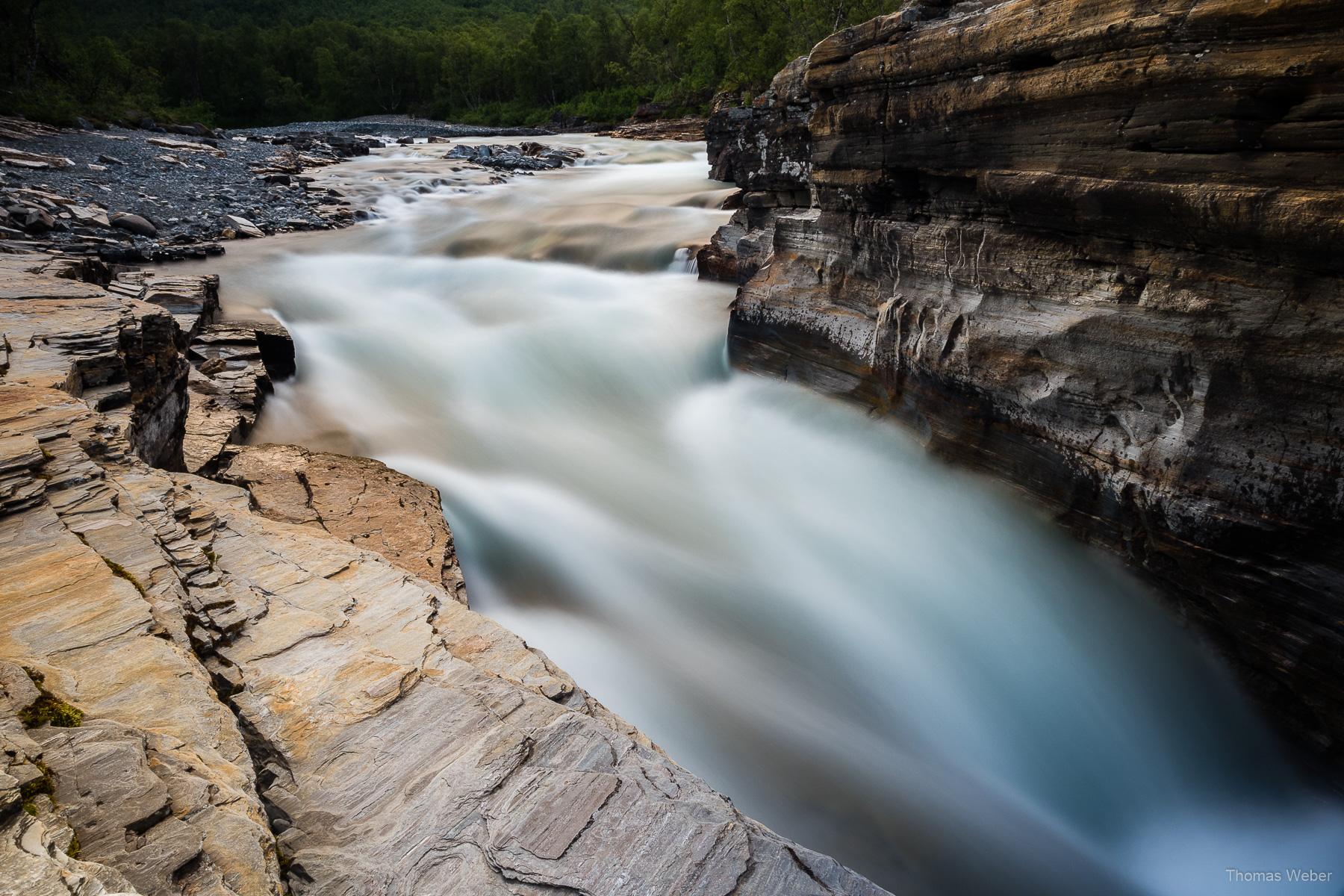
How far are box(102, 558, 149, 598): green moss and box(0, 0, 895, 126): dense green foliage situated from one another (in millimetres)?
29259

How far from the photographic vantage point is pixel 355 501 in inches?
210

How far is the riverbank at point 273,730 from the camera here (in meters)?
1.81

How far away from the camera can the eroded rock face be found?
12.3 feet

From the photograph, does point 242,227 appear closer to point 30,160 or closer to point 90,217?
point 90,217

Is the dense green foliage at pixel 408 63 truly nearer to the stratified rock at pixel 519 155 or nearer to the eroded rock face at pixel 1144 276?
the stratified rock at pixel 519 155

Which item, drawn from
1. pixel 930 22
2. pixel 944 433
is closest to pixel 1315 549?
pixel 944 433

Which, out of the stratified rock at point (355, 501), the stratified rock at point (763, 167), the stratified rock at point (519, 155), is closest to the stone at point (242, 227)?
the stratified rock at point (763, 167)

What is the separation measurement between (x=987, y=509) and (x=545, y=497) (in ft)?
12.5

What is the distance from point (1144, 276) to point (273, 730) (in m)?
5.14

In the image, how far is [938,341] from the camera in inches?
239

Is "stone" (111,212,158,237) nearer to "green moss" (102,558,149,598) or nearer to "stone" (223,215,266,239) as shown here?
"stone" (223,215,266,239)

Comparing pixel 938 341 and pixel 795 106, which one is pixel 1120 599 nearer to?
pixel 938 341

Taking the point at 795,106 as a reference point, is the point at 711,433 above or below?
below

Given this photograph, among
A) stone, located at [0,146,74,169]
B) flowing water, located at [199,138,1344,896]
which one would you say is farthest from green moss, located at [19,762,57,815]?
stone, located at [0,146,74,169]
